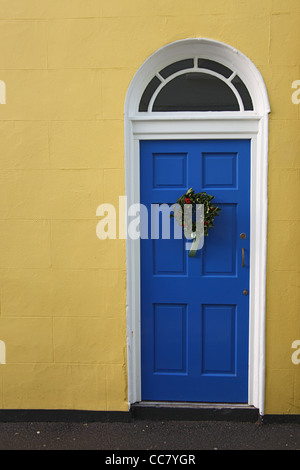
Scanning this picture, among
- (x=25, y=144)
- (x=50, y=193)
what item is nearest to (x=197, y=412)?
(x=50, y=193)

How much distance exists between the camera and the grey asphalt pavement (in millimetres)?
3037

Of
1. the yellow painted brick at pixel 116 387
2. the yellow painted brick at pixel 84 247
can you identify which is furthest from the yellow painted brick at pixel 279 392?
the yellow painted brick at pixel 84 247

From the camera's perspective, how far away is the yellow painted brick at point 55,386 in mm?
3346

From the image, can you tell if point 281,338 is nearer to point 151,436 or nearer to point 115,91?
point 151,436

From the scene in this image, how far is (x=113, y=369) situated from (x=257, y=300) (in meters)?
1.29

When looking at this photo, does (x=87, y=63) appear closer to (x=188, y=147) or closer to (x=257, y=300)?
(x=188, y=147)

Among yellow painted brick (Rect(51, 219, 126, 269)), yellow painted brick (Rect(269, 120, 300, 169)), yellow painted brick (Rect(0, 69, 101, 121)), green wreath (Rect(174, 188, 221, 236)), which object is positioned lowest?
yellow painted brick (Rect(51, 219, 126, 269))

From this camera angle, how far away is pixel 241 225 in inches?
130

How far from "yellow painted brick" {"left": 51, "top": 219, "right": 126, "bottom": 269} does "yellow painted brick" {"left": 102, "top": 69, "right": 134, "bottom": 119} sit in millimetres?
856

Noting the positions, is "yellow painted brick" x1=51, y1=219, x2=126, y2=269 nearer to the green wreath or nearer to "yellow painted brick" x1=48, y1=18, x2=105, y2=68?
the green wreath

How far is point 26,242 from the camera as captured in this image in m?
3.30

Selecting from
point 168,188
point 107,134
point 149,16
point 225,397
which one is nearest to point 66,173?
point 107,134

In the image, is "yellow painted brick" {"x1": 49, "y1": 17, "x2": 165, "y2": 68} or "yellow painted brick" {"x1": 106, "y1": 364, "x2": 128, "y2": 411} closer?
"yellow painted brick" {"x1": 49, "y1": 17, "x2": 165, "y2": 68}

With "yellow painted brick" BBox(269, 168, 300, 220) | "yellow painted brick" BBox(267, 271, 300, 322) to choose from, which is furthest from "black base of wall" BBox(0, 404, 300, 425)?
"yellow painted brick" BBox(269, 168, 300, 220)
